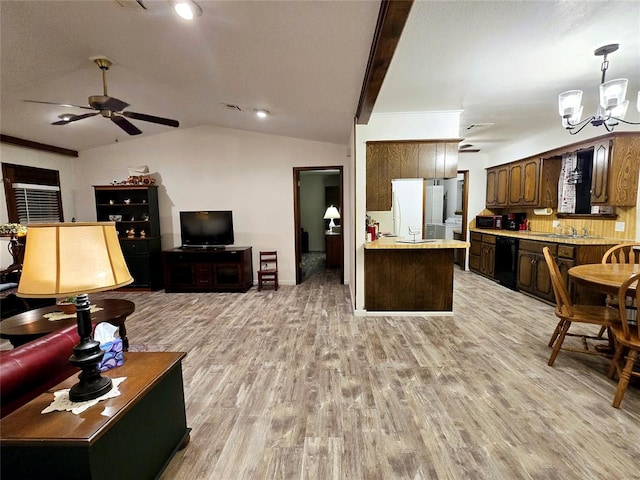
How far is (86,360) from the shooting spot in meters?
1.18

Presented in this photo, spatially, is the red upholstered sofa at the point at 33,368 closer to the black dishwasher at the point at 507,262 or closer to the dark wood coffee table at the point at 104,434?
the dark wood coffee table at the point at 104,434

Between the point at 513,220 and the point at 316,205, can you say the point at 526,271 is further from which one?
the point at 316,205

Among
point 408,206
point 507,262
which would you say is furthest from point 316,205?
point 507,262

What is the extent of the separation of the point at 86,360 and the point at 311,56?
2.34 metres

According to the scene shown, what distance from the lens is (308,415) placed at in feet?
6.60

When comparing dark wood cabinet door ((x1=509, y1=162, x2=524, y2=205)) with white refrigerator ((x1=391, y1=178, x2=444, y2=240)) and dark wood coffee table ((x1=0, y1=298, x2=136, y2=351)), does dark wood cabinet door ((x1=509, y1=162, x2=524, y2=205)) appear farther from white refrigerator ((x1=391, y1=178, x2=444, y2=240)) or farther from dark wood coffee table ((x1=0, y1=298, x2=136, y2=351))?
dark wood coffee table ((x1=0, y1=298, x2=136, y2=351))

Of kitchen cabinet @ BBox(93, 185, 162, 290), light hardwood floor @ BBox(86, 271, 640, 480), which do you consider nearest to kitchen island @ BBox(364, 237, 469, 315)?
light hardwood floor @ BBox(86, 271, 640, 480)

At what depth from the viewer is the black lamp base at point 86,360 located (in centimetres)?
118

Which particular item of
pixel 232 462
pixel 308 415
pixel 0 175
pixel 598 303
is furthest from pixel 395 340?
pixel 0 175

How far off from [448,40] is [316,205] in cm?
712

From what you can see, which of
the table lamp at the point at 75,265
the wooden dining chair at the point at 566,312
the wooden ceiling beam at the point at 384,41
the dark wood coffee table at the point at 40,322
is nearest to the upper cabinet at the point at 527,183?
the wooden dining chair at the point at 566,312

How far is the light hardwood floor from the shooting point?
5.34 ft

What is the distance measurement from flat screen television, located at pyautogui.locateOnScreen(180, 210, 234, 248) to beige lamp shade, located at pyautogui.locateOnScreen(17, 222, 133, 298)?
4.28 metres

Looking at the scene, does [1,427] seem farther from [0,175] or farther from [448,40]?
[0,175]
